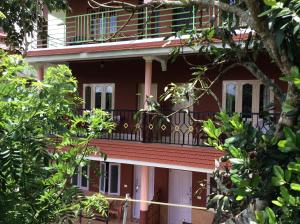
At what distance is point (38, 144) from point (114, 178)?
44.6ft

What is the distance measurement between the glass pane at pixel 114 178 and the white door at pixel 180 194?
7.30ft

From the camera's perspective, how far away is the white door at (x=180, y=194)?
1499cm

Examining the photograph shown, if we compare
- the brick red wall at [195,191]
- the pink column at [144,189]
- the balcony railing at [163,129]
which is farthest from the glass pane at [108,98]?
the brick red wall at [195,191]

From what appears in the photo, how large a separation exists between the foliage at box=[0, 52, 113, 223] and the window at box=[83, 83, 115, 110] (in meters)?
12.5

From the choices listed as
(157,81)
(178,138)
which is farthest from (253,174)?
(157,81)

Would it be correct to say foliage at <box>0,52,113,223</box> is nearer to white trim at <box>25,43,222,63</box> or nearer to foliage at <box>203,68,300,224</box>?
foliage at <box>203,68,300,224</box>

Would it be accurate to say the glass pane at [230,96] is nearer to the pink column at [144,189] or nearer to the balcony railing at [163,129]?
the balcony railing at [163,129]

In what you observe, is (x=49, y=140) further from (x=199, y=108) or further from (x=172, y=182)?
(x=172, y=182)

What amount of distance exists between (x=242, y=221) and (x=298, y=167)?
3.25ft

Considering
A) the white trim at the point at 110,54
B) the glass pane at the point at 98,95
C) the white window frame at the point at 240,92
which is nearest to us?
the white trim at the point at 110,54

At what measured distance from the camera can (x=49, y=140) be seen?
354 centimetres

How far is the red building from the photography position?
41.2 ft

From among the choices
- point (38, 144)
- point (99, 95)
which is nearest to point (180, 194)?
point (99, 95)

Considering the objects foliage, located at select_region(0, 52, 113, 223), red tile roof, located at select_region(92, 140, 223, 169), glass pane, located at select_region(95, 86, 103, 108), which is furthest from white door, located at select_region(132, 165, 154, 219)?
foliage, located at select_region(0, 52, 113, 223)
